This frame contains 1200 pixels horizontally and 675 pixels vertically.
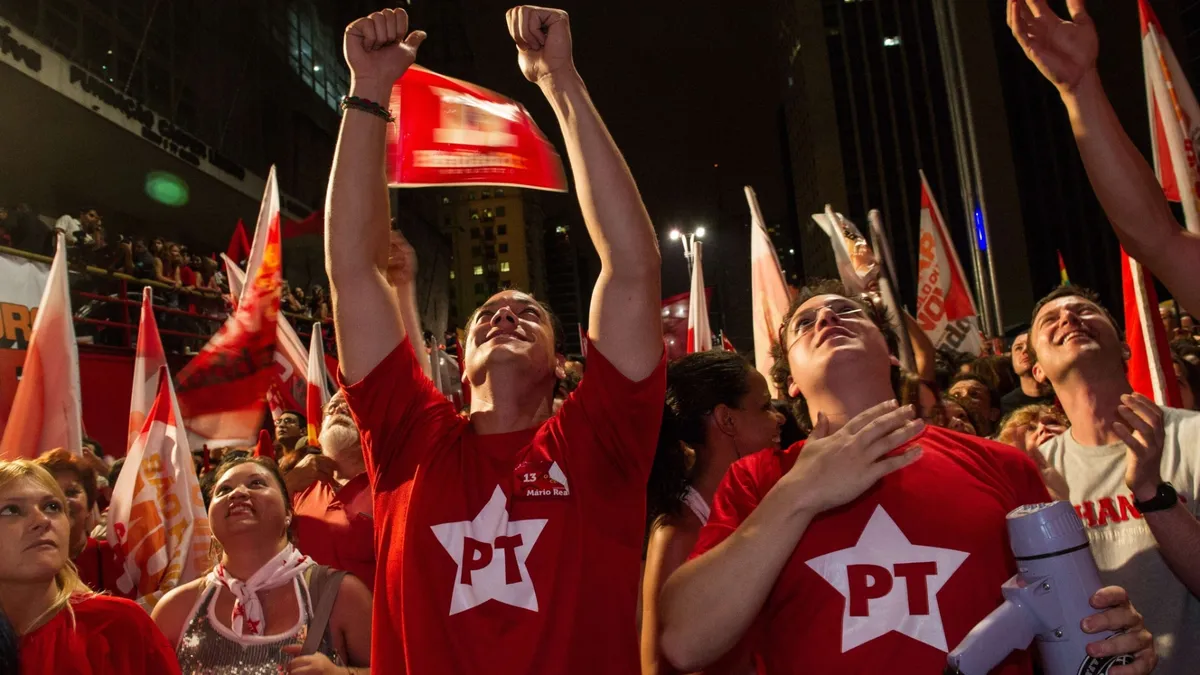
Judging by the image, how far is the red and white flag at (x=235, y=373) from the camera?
573cm

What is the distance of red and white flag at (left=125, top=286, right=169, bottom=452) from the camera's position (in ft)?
17.2

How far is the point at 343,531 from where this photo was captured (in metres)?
3.71

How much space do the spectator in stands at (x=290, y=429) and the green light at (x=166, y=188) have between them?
12.9 meters

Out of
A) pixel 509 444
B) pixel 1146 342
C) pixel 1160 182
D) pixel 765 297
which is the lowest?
pixel 509 444

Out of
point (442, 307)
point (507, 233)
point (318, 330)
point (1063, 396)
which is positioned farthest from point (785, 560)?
point (507, 233)

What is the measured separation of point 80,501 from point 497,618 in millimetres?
2267

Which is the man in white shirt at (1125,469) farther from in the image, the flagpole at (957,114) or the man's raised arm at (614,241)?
the flagpole at (957,114)

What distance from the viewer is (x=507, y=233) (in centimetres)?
9900

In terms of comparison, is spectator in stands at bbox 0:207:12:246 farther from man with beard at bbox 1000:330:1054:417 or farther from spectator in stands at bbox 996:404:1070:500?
spectator in stands at bbox 996:404:1070:500

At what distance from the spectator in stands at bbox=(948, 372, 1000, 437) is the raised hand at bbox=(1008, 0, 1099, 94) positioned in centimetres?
282

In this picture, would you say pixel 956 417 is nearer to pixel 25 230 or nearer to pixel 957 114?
pixel 957 114

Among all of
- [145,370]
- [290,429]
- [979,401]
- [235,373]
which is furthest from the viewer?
[290,429]

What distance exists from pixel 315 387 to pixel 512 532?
5.37m

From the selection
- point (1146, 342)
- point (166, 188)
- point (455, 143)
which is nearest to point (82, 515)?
point (455, 143)
